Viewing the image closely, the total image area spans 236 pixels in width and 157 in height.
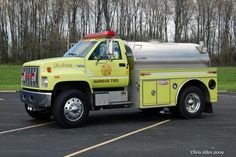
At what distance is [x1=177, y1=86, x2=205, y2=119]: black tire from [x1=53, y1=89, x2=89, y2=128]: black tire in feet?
10.2

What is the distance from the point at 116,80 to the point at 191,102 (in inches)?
105

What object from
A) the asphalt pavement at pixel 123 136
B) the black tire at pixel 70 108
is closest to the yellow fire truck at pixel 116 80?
the black tire at pixel 70 108

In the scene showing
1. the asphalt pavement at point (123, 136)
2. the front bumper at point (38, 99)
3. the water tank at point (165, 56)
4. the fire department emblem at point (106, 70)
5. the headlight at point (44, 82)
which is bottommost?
the asphalt pavement at point (123, 136)

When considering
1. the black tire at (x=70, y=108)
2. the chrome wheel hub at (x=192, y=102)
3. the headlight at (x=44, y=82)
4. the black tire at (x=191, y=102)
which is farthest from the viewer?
the chrome wheel hub at (x=192, y=102)

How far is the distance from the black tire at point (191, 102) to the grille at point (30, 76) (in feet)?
14.4

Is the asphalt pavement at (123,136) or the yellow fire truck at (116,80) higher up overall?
the yellow fire truck at (116,80)

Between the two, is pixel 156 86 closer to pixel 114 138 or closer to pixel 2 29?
pixel 114 138

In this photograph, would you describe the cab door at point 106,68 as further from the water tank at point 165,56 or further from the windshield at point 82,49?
the water tank at point 165,56

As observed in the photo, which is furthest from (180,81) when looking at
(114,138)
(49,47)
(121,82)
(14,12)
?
(14,12)

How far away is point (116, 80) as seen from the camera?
12609 mm

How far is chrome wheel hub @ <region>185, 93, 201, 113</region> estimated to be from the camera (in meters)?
13.7

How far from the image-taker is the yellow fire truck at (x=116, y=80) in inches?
460

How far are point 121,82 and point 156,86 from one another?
106 centimetres

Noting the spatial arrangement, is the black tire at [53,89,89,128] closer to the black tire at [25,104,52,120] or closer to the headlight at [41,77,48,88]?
the headlight at [41,77,48,88]
